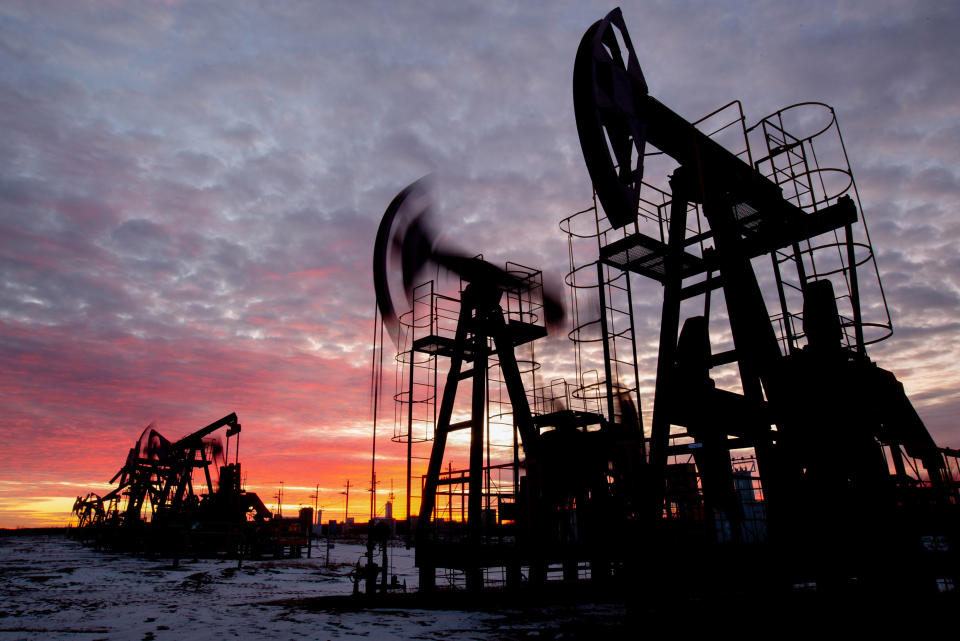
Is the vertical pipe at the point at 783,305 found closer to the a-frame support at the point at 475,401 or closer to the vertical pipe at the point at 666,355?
the vertical pipe at the point at 666,355

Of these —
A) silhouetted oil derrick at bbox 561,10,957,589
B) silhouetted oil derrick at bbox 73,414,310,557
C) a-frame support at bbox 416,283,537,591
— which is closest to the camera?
silhouetted oil derrick at bbox 561,10,957,589

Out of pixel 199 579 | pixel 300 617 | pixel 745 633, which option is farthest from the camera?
pixel 199 579

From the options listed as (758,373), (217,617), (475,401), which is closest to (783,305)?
(758,373)

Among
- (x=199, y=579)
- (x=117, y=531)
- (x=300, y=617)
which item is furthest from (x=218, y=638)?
(x=117, y=531)

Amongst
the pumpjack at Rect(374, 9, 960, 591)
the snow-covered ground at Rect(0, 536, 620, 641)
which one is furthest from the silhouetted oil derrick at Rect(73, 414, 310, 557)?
the pumpjack at Rect(374, 9, 960, 591)

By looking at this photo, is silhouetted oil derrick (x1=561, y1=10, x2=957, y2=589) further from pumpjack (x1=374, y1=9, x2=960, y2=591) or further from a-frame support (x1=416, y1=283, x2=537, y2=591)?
a-frame support (x1=416, y1=283, x2=537, y2=591)

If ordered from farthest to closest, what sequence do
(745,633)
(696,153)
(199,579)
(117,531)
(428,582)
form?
(117,531)
(199,579)
(428,582)
(696,153)
(745,633)

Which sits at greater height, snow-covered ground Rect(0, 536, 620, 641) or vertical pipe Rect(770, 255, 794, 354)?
vertical pipe Rect(770, 255, 794, 354)

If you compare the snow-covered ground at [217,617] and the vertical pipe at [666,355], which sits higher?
the vertical pipe at [666,355]

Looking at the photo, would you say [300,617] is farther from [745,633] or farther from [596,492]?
[745,633]

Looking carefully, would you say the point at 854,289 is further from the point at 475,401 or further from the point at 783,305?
the point at 475,401

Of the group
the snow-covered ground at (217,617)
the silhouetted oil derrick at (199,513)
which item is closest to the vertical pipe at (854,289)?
the snow-covered ground at (217,617)

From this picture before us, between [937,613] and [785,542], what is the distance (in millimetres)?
2667

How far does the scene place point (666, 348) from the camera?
325 inches
